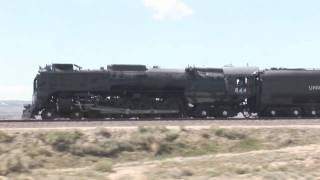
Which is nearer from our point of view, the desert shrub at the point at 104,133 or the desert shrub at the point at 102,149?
the desert shrub at the point at 102,149

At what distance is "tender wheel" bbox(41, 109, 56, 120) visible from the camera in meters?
35.9

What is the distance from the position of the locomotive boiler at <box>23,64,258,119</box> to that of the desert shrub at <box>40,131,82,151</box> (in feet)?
28.1

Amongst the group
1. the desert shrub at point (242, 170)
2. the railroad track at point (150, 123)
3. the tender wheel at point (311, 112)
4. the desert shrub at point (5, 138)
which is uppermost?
the tender wheel at point (311, 112)

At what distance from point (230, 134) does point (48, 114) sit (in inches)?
469

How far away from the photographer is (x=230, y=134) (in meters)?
29.2

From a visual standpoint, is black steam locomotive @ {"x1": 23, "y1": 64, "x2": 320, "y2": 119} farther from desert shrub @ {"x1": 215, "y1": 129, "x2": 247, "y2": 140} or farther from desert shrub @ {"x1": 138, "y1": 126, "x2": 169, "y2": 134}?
desert shrub @ {"x1": 215, "y1": 129, "x2": 247, "y2": 140}

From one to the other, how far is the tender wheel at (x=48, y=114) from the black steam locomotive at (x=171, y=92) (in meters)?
0.06

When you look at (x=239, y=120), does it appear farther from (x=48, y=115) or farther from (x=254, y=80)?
(x=48, y=115)

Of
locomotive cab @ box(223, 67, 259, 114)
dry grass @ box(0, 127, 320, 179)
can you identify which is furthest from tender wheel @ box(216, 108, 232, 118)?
dry grass @ box(0, 127, 320, 179)

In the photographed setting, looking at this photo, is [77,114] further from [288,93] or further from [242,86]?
[288,93]

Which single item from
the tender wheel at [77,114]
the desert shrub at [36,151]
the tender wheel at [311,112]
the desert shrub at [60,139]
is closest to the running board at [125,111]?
the tender wheel at [77,114]

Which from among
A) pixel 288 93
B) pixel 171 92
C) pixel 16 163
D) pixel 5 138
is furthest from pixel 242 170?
pixel 288 93

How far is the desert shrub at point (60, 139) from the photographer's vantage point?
88.1 feet

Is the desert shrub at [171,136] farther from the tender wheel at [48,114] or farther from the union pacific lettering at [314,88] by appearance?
the union pacific lettering at [314,88]
